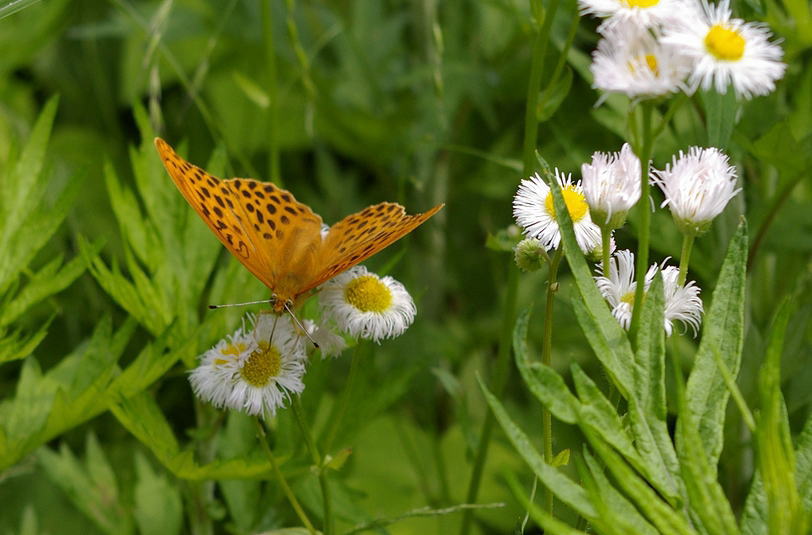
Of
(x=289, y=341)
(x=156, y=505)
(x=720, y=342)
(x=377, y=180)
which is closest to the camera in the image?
(x=720, y=342)

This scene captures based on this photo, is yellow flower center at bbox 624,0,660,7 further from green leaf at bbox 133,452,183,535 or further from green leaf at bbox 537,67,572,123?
green leaf at bbox 133,452,183,535

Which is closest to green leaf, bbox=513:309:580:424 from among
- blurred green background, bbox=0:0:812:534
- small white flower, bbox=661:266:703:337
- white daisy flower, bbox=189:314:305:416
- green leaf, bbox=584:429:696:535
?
green leaf, bbox=584:429:696:535

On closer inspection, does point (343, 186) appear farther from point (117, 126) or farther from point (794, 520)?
point (794, 520)

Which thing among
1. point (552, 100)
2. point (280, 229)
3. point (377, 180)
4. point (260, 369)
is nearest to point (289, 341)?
point (260, 369)

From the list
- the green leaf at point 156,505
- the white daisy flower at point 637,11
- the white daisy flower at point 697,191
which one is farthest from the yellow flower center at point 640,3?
the green leaf at point 156,505

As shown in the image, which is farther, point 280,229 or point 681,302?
point 280,229

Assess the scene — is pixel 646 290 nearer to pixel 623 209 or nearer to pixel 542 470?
pixel 623 209
